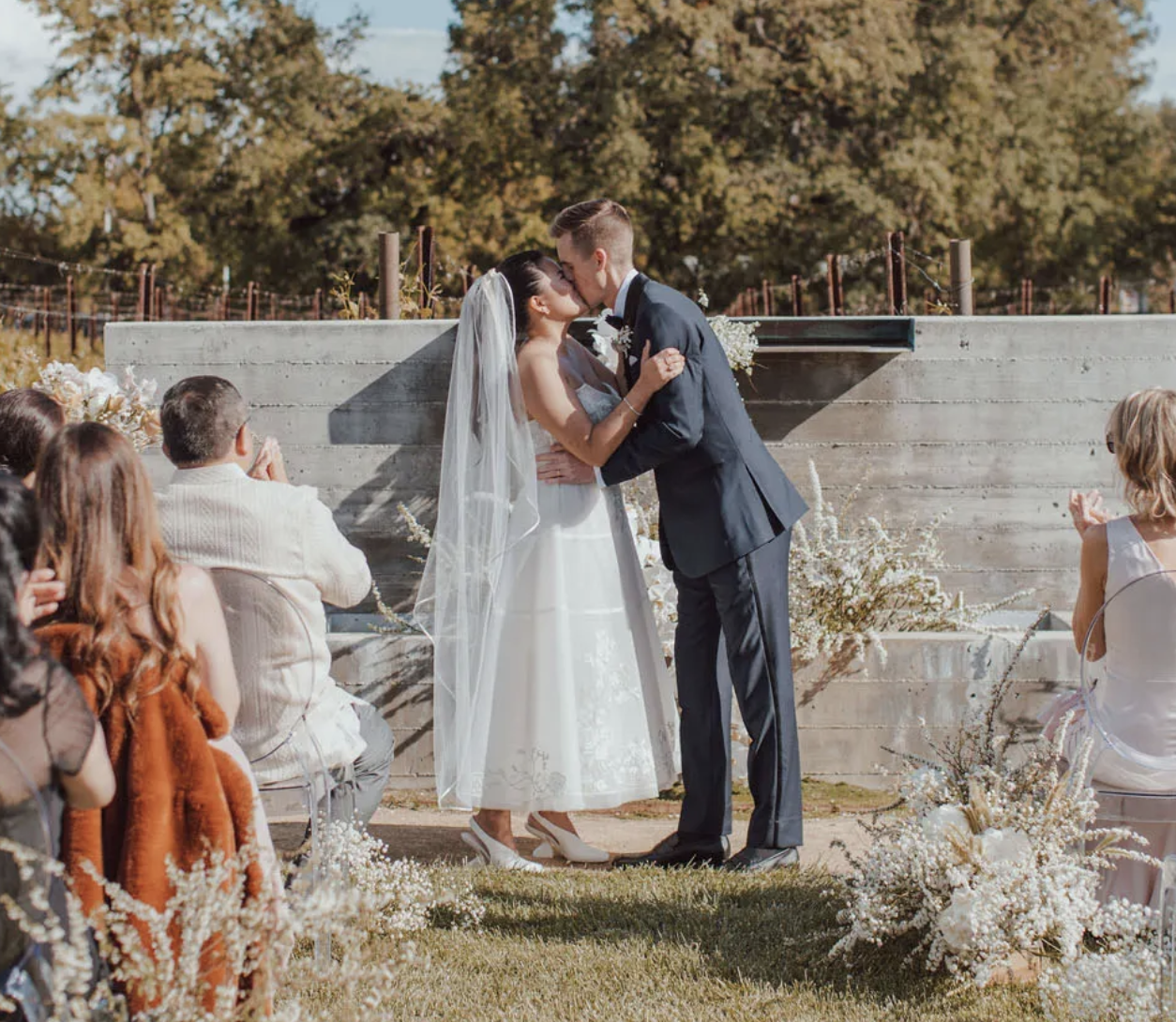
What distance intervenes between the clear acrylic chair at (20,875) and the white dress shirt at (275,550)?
1.22 meters

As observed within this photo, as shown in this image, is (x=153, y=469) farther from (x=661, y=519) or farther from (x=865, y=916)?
(x=865, y=916)

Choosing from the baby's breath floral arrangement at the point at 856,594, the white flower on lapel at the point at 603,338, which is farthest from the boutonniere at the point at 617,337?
the baby's breath floral arrangement at the point at 856,594

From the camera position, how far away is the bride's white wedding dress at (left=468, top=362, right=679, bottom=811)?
4.88 metres

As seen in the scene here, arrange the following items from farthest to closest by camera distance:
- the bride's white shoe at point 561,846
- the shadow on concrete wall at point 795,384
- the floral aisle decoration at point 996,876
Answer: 1. the shadow on concrete wall at point 795,384
2. the bride's white shoe at point 561,846
3. the floral aisle decoration at point 996,876

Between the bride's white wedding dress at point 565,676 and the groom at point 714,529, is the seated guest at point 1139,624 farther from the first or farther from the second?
the bride's white wedding dress at point 565,676

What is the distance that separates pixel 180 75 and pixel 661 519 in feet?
90.1

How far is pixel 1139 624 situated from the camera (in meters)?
3.76

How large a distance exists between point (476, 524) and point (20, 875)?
103 inches

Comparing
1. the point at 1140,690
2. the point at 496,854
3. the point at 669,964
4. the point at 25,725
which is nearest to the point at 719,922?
the point at 669,964

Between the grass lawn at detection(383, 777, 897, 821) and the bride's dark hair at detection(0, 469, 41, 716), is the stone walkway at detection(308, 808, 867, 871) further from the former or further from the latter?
the bride's dark hair at detection(0, 469, 41, 716)

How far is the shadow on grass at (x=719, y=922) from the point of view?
3809mm

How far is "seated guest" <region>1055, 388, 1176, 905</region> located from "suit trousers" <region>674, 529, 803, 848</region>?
3.82 ft

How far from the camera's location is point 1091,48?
31.6 m

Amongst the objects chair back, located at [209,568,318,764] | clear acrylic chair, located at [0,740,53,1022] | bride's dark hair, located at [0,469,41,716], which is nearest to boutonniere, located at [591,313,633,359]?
chair back, located at [209,568,318,764]
